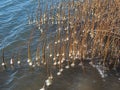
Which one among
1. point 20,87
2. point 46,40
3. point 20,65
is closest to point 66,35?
point 46,40

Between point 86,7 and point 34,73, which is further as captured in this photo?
point 86,7

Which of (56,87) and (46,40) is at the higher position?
(46,40)

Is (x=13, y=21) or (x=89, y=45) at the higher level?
(x=13, y=21)

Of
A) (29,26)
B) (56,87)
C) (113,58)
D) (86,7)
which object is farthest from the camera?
(29,26)

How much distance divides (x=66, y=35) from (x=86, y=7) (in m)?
0.82

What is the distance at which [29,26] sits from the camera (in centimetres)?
→ 799

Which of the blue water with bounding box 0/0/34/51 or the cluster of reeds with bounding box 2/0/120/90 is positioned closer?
the cluster of reeds with bounding box 2/0/120/90

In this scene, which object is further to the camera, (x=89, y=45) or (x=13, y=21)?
(x=13, y=21)

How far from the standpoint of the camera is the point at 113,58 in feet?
19.5

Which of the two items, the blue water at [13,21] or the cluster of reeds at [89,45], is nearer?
the cluster of reeds at [89,45]

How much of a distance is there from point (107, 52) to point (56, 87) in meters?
1.31

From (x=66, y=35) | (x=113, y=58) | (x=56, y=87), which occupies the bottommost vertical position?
(x=56, y=87)

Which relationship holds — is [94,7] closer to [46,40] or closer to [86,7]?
[86,7]

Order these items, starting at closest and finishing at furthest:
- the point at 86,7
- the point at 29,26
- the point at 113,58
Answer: the point at 113,58 < the point at 86,7 < the point at 29,26
